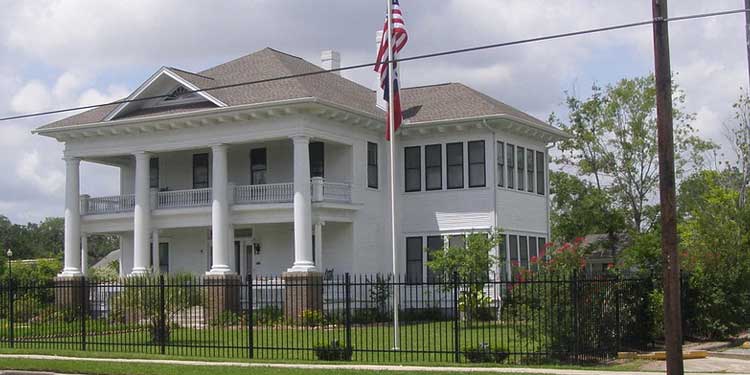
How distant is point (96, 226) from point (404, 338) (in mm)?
17782

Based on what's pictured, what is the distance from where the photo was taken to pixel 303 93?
110 ft

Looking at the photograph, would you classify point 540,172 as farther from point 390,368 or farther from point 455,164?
point 390,368

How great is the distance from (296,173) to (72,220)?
1056cm

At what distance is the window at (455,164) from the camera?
119 ft

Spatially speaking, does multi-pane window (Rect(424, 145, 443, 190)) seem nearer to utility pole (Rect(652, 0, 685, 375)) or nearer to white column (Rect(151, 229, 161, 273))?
white column (Rect(151, 229, 161, 273))

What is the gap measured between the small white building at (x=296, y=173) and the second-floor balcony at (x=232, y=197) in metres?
0.06

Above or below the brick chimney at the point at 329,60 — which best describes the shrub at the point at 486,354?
below

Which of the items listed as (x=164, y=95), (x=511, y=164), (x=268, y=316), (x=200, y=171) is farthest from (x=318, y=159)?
(x=268, y=316)

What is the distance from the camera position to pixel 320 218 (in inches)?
1357

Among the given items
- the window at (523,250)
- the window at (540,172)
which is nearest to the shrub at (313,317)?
the window at (523,250)

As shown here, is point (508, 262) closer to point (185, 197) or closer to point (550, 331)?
point (185, 197)

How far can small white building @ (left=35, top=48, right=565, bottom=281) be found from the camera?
113ft

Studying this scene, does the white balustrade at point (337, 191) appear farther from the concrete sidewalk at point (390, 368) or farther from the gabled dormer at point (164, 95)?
the concrete sidewalk at point (390, 368)

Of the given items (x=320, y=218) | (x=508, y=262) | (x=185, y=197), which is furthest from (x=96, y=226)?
(x=508, y=262)
